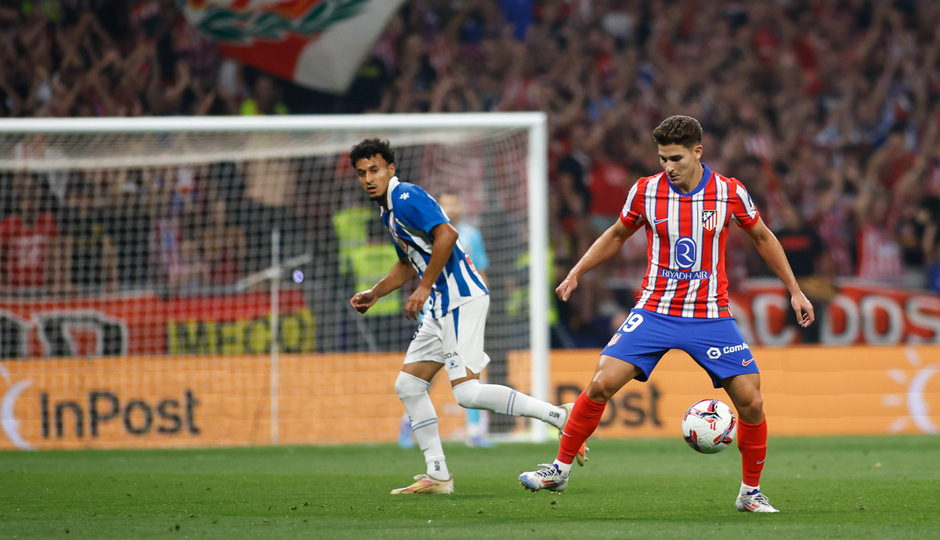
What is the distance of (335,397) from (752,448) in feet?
21.7

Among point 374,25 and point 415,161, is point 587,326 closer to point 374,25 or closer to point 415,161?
point 415,161

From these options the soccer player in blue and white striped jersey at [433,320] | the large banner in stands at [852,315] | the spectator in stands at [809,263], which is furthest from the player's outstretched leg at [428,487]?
the spectator in stands at [809,263]

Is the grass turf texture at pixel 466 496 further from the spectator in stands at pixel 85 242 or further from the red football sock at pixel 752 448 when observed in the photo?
the spectator in stands at pixel 85 242

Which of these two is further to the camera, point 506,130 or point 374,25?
point 374,25

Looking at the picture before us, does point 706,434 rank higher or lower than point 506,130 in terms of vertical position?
lower

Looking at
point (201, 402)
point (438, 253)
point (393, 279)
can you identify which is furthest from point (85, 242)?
point (438, 253)

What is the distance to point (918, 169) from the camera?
14828mm

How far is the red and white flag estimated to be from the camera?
1419cm

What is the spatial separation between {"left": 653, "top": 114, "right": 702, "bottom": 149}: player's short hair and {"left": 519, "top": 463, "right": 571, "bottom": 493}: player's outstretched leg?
1725 mm

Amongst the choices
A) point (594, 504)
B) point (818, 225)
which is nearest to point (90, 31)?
point (818, 225)

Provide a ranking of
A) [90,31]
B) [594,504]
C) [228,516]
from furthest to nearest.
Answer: [90,31] < [594,504] < [228,516]

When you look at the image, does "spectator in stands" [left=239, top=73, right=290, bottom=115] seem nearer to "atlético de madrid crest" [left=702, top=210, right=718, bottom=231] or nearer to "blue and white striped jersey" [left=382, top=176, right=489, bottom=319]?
"blue and white striped jersey" [left=382, top=176, right=489, bottom=319]

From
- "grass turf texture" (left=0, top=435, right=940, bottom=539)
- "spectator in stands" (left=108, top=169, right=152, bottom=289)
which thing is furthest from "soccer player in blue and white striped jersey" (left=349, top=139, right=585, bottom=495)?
"spectator in stands" (left=108, top=169, right=152, bottom=289)

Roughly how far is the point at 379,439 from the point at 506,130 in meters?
3.42
